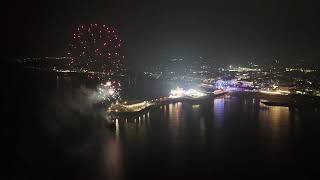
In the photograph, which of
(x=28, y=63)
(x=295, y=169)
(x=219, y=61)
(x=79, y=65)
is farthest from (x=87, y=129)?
(x=219, y=61)

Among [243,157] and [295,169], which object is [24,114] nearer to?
[243,157]

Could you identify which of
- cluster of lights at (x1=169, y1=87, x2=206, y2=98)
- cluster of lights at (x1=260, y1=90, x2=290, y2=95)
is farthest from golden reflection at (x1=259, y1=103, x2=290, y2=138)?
cluster of lights at (x1=260, y1=90, x2=290, y2=95)

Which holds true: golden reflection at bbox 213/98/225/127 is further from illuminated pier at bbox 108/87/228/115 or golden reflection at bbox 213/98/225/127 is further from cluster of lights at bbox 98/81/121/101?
cluster of lights at bbox 98/81/121/101

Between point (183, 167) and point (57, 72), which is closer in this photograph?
point (183, 167)

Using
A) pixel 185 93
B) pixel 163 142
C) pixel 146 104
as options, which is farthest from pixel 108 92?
pixel 163 142

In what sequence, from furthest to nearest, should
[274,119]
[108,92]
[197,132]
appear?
1. [108,92]
2. [274,119]
3. [197,132]

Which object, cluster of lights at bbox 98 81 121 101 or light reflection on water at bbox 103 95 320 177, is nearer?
light reflection on water at bbox 103 95 320 177

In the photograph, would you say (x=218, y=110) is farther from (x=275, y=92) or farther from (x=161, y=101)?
(x=275, y=92)

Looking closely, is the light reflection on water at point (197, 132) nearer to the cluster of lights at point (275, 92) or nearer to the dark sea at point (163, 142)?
the dark sea at point (163, 142)
